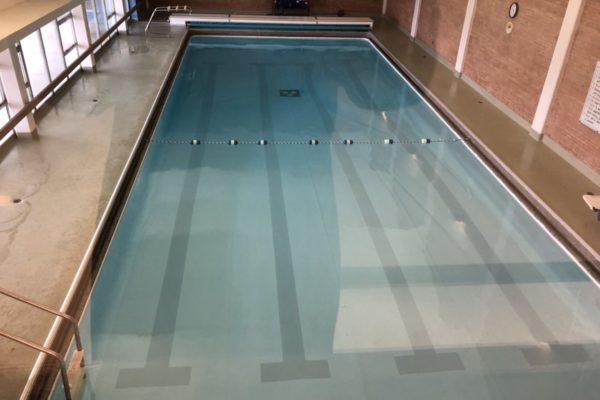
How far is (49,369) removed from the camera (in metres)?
3.13

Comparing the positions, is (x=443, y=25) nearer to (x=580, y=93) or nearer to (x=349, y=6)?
(x=580, y=93)

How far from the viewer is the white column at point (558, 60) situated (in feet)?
18.5

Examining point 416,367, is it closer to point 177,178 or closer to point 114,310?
point 114,310

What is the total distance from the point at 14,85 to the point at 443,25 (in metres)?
7.62

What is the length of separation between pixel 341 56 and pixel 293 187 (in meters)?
6.09

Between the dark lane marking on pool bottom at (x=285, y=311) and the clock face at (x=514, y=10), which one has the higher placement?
the clock face at (x=514, y=10)

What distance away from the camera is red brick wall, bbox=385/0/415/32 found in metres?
11.8

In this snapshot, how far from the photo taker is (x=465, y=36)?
28.1 feet

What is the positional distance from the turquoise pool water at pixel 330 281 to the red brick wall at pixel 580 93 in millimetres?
1019

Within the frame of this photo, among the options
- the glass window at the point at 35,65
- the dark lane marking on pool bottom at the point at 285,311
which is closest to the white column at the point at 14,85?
the glass window at the point at 35,65

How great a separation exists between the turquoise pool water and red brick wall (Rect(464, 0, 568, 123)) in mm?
1126

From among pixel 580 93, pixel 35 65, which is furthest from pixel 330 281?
pixel 35 65

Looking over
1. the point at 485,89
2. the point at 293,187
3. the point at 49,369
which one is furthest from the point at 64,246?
the point at 485,89

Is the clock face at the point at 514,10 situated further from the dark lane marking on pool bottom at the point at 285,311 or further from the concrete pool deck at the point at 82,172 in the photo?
the dark lane marking on pool bottom at the point at 285,311
